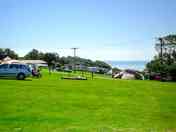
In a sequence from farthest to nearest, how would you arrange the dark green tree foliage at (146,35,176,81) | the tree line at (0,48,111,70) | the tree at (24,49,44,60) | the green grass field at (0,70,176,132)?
the tree at (24,49,44,60)
the tree line at (0,48,111,70)
the dark green tree foliage at (146,35,176,81)
the green grass field at (0,70,176,132)

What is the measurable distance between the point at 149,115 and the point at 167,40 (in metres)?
61.5

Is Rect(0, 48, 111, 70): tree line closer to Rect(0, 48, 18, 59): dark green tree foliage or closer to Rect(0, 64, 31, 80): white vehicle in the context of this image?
Rect(0, 48, 18, 59): dark green tree foliage

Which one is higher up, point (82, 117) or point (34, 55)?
point (34, 55)

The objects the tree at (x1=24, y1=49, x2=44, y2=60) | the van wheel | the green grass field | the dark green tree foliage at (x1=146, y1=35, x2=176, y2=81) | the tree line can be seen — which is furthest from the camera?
the tree at (x1=24, y1=49, x2=44, y2=60)

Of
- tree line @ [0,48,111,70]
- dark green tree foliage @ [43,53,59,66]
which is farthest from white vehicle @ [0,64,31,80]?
dark green tree foliage @ [43,53,59,66]

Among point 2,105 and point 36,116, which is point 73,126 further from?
point 2,105

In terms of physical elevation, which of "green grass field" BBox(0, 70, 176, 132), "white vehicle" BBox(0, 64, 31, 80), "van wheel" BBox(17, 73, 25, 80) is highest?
"white vehicle" BBox(0, 64, 31, 80)

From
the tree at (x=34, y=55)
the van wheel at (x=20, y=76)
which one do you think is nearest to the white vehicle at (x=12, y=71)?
the van wheel at (x=20, y=76)

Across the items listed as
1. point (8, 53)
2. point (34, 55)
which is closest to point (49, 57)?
point (34, 55)

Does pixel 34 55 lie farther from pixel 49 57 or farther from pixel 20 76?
pixel 20 76

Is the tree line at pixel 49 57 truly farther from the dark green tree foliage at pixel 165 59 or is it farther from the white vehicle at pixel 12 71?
the white vehicle at pixel 12 71

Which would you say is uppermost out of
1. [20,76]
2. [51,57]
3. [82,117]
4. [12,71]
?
[51,57]

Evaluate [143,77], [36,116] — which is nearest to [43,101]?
[36,116]

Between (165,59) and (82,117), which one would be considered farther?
(165,59)
